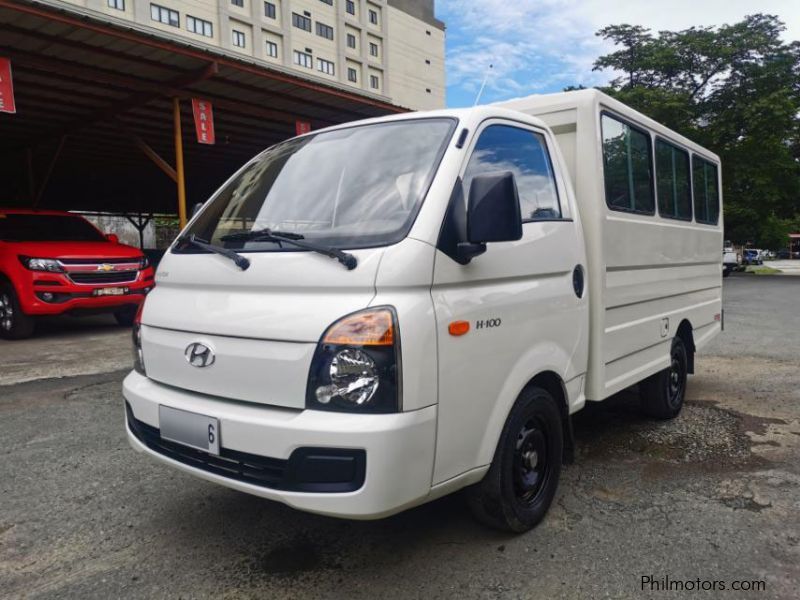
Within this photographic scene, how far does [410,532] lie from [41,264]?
24.3 feet

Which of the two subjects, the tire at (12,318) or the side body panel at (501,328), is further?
the tire at (12,318)

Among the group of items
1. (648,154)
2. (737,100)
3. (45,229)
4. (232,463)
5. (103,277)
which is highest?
(737,100)

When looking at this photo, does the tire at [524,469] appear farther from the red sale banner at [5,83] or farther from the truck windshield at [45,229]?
the red sale banner at [5,83]

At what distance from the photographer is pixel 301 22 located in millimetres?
48094

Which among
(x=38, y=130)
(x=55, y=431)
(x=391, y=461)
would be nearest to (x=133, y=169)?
(x=38, y=130)

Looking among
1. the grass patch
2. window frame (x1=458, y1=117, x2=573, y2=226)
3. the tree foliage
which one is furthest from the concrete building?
window frame (x1=458, y1=117, x2=573, y2=226)

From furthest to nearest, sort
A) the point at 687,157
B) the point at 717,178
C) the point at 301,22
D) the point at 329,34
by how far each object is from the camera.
→ the point at 329,34
the point at 301,22
the point at 717,178
the point at 687,157

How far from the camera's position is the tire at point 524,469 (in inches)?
103

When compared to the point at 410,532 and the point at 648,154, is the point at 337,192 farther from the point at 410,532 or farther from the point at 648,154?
the point at 648,154

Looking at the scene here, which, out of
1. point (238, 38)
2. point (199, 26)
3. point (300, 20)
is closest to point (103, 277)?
point (199, 26)

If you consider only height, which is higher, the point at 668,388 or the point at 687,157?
the point at 687,157

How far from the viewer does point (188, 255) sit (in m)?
2.87

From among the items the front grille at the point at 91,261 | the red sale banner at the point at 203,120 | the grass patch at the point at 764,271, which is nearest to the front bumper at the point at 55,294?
the front grille at the point at 91,261

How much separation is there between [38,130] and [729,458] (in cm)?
1513
